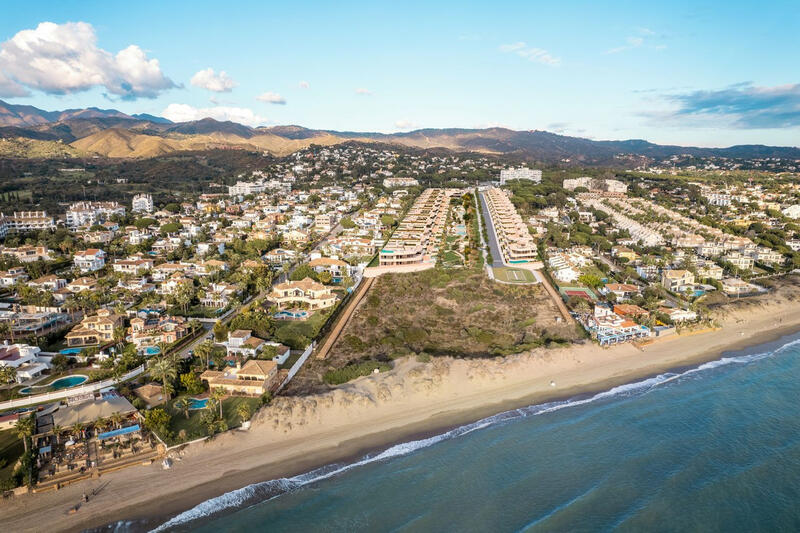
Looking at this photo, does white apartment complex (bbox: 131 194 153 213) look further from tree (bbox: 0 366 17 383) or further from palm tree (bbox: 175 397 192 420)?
palm tree (bbox: 175 397 192 420)

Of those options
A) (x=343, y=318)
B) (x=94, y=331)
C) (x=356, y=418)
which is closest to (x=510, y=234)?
(x=343, y=318)

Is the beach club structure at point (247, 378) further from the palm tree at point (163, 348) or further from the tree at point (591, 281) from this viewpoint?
the tree at point (591, 281)

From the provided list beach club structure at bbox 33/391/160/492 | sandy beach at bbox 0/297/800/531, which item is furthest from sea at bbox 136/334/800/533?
beach club structure at bbox 33/391/160/492

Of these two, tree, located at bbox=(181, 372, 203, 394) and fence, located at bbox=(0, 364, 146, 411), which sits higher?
tree, located at bbox=(181, 372, 203, 394)

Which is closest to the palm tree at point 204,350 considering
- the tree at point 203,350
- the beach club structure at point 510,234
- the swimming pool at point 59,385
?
the tree at point 203,350

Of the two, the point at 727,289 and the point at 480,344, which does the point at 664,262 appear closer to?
the point at 727,289

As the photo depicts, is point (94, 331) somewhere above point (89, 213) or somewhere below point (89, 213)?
→ below

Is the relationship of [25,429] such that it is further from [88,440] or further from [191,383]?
[191,383]
